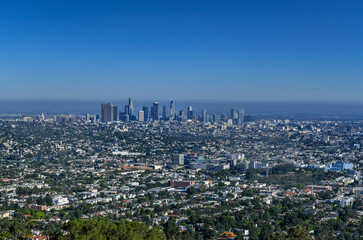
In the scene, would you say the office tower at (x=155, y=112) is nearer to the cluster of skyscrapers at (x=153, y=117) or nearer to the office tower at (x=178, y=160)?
the cluster of skyscrapers at (x=153, y=117)

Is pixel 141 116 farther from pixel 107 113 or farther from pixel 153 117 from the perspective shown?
pixel 107 113

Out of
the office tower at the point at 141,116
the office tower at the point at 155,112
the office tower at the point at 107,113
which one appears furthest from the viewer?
the office tower at the point at 155,112

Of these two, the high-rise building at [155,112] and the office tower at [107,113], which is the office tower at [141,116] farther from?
the office tower at [107,113]

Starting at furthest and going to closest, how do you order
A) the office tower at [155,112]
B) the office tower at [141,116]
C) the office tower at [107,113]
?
1. the office tower at [155,112]
2. the office tower at [141,116]
3. the office tower at [107,113]

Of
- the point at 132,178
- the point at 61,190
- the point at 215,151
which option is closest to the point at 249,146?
the point at 215,151

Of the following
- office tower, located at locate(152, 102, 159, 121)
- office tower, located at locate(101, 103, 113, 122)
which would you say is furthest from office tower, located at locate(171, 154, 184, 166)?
office tower, located at locate(152, 102, 159, 121)

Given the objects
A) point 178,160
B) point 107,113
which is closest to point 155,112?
point 107,113

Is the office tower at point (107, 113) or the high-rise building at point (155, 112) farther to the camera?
the high-rise building at point (155, 112)

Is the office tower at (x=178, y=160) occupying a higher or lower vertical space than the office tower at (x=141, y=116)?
lower

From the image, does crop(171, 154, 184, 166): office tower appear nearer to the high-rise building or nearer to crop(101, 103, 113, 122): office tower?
crop(101, 103, 113, 122): office tower

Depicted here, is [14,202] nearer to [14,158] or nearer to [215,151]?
[14,158]

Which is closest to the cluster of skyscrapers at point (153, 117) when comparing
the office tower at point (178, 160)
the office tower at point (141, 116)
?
the office tower at point (141, 116)
